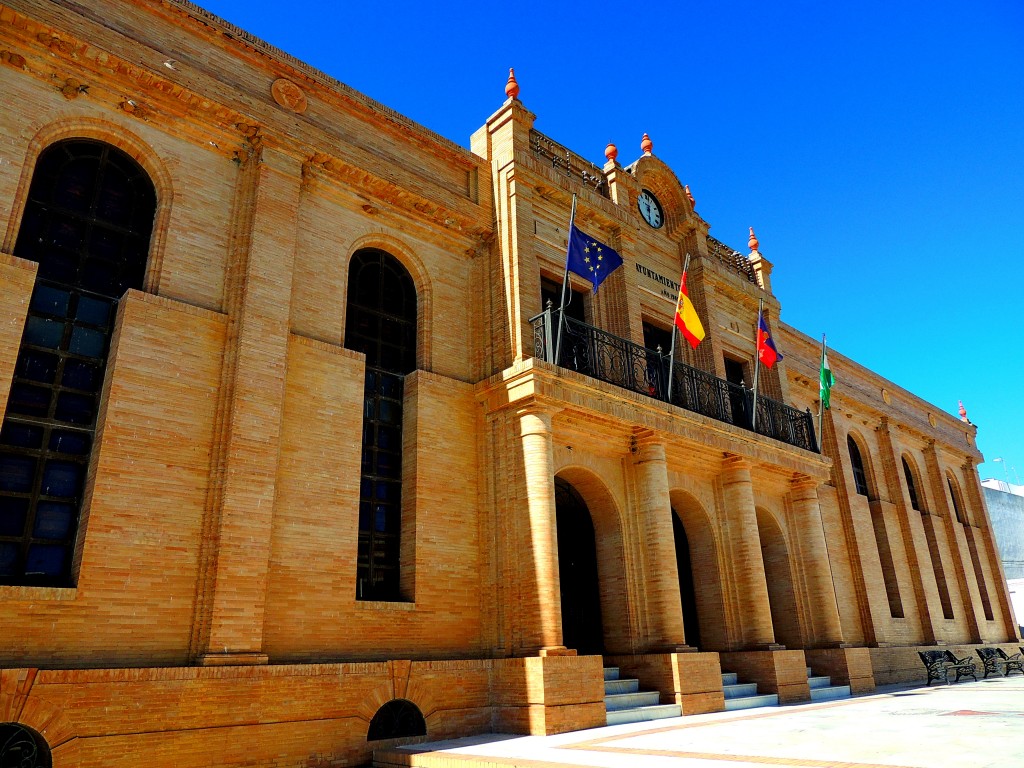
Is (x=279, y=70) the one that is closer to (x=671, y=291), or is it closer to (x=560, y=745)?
(x=671, y=291)

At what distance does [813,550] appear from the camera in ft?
52.9

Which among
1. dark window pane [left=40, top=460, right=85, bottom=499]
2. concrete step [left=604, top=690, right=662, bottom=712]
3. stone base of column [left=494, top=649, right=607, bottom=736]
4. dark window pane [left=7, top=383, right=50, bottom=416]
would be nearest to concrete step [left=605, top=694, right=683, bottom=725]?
concrete step [left=604, top=690, right=662, bottom=712]

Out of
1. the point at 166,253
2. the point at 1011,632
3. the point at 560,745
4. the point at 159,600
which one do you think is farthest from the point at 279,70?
the point at 1011,632

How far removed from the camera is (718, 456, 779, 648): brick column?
45.0 feet

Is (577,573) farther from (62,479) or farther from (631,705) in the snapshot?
(62,479)

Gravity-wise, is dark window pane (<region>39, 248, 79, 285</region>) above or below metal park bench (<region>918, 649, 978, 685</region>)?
above

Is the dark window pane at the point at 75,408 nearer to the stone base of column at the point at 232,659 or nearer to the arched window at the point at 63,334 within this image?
the arched window at the point at 63,334

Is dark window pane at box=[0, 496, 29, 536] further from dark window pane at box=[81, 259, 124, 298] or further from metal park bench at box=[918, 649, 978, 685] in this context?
metal park bench at box=[918, 649, 978, 685]

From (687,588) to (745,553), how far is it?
1394 mm

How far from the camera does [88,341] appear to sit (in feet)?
29.0

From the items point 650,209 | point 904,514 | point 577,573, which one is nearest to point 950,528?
point 904,514

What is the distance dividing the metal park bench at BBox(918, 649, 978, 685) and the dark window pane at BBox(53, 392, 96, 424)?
18149 millimetres

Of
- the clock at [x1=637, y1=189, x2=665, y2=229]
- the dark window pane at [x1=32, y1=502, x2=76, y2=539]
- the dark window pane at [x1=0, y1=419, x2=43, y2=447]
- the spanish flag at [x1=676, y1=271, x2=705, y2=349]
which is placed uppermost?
the clock at [x1=637, y1=189, x2=665, y2=229]

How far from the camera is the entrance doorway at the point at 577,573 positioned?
1279cm
